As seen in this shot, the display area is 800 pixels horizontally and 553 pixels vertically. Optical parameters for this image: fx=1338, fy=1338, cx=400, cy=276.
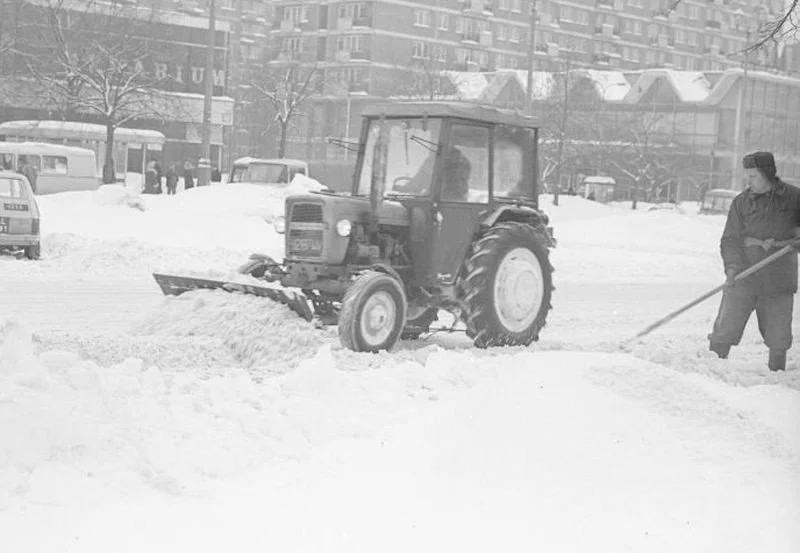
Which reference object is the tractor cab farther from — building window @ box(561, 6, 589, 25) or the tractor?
building window @ box(561, 6, 589, 25)

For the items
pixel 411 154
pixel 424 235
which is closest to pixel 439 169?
pixel 411 154

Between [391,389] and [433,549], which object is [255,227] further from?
[433,549]

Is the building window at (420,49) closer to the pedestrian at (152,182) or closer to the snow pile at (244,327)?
the pedestrian at (152,182)

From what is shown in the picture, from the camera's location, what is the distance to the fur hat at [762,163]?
10.5m

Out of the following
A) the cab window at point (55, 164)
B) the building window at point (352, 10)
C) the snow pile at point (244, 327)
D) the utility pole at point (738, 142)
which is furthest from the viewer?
the building window at point (352, 10)

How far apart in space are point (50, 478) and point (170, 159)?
2653 inches

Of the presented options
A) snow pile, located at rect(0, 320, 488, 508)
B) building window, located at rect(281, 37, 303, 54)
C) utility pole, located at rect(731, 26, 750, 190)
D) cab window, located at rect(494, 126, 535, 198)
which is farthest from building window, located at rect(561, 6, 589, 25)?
snow pile, located at rect(0, 320, 488, 508)

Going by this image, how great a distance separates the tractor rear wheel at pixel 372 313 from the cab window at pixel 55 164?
35084 millimetres

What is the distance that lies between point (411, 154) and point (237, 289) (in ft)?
6.46

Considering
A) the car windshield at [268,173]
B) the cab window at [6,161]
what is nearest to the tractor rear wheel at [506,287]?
the car windshield at [268,173]

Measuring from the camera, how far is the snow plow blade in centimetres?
1097

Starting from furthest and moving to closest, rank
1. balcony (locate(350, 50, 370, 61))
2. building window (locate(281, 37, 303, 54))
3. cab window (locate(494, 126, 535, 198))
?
1. building window (locate(281, 37, 303, 54))
2. balcony (locate(350, 50, 370, 61))
3. cab window (locate(494, 126, 535, 198))

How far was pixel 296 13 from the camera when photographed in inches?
3686

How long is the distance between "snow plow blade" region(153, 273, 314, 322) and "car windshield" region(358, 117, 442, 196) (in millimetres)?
1492
